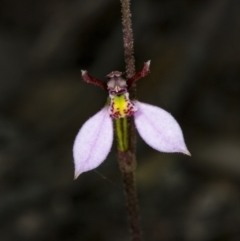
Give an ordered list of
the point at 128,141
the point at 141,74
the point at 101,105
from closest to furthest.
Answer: the point at 141,74, the point at 128,141, the point at 101,105

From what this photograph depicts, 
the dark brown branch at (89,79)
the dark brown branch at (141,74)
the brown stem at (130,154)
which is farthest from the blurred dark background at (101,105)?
the dark brown branch at (141,74)

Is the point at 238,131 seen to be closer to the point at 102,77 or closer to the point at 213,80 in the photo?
the point at 213,80

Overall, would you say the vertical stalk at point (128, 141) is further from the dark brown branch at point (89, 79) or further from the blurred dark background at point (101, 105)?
the blurred dark background at point (101, 105)

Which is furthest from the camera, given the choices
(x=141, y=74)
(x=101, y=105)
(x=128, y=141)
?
(x=101, y=105)

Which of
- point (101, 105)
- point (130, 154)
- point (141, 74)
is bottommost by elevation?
point (130, 154)

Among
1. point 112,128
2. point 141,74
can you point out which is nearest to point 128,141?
point 112,128

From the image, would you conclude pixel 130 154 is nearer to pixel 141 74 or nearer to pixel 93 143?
pixel 93 143

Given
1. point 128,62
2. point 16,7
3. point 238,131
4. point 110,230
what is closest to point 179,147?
point 128,62
